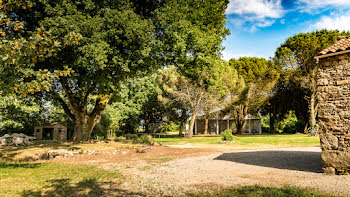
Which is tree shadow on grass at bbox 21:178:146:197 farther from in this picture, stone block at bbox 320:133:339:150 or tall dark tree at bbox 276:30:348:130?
tall dark tree at bbox 276:30:348:130

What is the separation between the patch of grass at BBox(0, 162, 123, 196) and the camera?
5.85 metres

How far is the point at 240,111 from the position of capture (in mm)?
38688

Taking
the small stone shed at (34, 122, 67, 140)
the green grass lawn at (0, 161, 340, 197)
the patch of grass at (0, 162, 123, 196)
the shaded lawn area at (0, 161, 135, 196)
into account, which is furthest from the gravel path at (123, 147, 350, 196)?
the small stone shed at (34, 122, 67, 140)

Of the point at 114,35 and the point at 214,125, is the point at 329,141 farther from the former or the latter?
the point at 214,125

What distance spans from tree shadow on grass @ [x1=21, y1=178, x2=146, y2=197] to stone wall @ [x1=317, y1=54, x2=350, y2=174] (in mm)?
6338

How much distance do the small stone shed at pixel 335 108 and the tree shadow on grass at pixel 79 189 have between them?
6.36m

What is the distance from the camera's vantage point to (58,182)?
691cm

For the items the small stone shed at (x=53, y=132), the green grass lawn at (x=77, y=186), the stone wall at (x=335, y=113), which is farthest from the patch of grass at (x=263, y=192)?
the small stone shed at (x=53, y=132)

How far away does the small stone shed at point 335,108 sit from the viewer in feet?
24.2

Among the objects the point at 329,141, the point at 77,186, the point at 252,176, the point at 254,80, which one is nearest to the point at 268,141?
the point at 329,141

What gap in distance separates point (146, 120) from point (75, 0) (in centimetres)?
2749

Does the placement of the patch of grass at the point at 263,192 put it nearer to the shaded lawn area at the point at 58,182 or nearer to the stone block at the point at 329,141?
the shaded lawn area at the point at 58,182

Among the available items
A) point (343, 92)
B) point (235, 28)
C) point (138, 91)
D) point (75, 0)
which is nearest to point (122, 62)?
point (75, 0)

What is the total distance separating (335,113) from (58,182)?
9.16 metres
